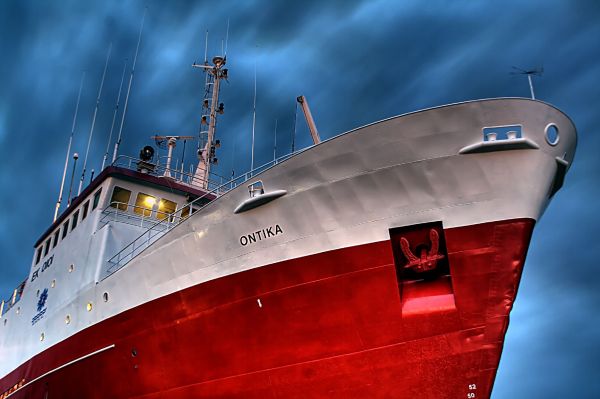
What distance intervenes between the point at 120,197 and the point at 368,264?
874cm

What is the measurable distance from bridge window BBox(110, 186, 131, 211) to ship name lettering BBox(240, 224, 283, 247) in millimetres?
6203

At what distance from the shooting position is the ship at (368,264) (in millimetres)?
8414

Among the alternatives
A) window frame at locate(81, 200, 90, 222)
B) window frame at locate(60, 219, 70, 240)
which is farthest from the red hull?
window frame at locate(60, 219, 70, 240)

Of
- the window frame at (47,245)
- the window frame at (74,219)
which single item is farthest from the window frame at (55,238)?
the window frame at (74,219)

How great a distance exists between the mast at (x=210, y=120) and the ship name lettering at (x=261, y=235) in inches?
335

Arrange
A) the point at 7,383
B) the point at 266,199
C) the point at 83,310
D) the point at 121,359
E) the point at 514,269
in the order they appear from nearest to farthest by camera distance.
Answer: the point at 514,269, the point at 266,199, the point at 121,359, the point at 83,310, the point at 7,383

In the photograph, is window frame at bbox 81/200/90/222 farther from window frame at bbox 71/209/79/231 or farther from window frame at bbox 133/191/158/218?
window frame at bbox 133/191/158/218

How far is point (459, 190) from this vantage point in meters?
8.50

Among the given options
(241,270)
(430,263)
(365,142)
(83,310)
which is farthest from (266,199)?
(83,310)

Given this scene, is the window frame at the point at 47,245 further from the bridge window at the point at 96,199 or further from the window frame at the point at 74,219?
the bridge window at the point at 96,199

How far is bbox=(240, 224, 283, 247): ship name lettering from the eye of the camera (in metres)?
9.39

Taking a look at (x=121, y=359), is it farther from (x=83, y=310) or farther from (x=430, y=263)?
(x=430, y=263)

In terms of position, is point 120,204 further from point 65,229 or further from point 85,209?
point 65,229

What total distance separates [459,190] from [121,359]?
8162mm
